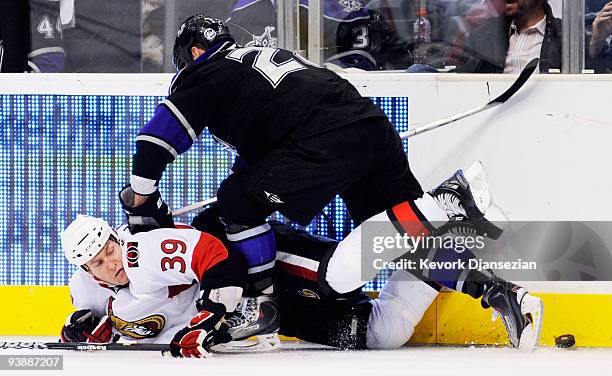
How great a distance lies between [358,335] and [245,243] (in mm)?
468

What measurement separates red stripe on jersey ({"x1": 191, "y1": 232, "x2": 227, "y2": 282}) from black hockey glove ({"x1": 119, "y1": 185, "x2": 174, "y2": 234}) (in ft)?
0.55

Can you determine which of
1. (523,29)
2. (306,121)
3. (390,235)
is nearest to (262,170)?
(306,121)

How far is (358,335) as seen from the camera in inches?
136

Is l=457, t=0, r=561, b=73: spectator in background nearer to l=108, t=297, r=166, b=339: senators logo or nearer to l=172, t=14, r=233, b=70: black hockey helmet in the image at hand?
l=172, t=14, r=233, b=70: black hockey helmet

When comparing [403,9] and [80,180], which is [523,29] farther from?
[80,180]

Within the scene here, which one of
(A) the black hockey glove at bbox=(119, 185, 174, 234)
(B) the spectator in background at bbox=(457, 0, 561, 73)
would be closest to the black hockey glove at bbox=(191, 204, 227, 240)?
(A) the black hockey glove at bbox=(119, 185, 174, 234)

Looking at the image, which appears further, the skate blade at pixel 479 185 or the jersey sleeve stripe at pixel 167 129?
the skate blade at pixel 479 185

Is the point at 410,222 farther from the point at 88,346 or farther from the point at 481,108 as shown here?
the point at 88,346

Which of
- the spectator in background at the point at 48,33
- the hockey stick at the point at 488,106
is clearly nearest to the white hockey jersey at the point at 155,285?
the hockey stick at the point at 488,106

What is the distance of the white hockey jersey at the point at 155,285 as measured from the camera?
3.26 m

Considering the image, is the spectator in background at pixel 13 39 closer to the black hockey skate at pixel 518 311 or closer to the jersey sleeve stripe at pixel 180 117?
the jersey sleeve stripe at pixel 180 117

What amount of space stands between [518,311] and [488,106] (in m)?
0.73

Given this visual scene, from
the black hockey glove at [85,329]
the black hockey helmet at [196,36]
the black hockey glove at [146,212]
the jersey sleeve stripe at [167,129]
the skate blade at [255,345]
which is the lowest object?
the skate blade at [255,345]

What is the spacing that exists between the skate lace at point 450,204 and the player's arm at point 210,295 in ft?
2.08
